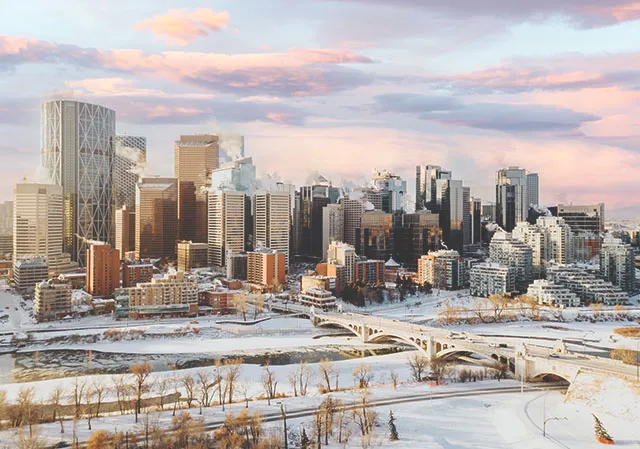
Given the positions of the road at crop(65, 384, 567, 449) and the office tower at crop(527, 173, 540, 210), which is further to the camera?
the office tower at crop(527, 173, 540, 210)

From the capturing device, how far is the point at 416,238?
321 ft

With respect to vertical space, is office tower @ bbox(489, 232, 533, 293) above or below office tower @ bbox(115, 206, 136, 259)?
below

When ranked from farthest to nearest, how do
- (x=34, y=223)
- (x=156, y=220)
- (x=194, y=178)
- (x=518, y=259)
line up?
(x=194, y=178), (x=156, y=220), (x=34, y=223), (x=518, y=259)

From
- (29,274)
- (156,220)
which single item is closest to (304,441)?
(29,274)

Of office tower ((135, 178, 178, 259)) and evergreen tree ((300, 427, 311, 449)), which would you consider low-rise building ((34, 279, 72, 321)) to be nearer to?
evergreen tree ((300, 427, 311, 449))

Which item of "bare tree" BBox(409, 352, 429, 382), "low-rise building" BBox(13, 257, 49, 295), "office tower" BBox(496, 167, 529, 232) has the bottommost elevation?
"bare tree" BBox(409, 352, 429, 382)

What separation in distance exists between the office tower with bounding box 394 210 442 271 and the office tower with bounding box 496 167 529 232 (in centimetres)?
3212

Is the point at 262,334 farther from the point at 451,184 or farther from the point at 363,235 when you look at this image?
the point at 451,184

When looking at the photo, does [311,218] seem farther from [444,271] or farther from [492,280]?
[492,280]

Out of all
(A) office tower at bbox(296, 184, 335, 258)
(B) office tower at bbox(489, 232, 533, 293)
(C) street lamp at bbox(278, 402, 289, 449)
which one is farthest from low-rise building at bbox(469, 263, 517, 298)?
(C) street lamp at bbox(278, 402, 289, 449)

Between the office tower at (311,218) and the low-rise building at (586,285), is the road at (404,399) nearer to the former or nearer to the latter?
the low-rise building at (586,285)

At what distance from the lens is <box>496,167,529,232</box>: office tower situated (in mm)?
125188

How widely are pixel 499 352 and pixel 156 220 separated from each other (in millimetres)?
79668

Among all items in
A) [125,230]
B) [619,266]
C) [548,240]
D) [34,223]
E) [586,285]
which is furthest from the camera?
[125,230]
